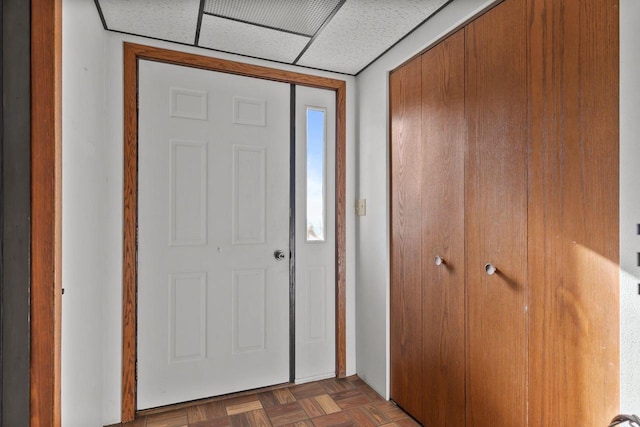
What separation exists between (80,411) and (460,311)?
5.47 ft

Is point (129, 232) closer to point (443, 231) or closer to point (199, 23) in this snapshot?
point (199, 23)

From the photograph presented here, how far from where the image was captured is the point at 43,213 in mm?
1076

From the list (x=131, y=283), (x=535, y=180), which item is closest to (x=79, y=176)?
(x=131, y=283)

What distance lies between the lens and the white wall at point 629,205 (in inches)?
39.1

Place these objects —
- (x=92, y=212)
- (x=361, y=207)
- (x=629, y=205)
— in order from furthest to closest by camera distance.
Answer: (x=361, y=207), (x=92, y=212), (x=629, y=205)

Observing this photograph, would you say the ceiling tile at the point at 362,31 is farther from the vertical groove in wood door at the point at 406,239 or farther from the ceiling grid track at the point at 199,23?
the ceiling grid track at the point at 199,23

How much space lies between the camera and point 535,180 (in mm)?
1281

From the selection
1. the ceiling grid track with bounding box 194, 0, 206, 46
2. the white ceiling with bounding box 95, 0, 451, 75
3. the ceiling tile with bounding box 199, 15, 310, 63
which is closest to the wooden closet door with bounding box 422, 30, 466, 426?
the white ceiling with bounding box 95, 0, 451, 75

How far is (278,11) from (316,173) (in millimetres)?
1002

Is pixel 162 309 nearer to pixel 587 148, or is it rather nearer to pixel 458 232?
pixel 458 232

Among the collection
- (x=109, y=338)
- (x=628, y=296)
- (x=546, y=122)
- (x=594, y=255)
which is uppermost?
(x=546, y=122)

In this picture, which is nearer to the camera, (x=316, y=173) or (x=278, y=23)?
(x=278, y=23)

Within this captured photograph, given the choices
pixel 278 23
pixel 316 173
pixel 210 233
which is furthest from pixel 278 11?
pixel 210 233

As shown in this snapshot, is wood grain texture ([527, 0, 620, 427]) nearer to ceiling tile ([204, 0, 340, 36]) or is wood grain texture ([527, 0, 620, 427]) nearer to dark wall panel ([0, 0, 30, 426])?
ceiling tile ([204, 0, 340, 36])
